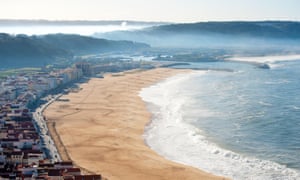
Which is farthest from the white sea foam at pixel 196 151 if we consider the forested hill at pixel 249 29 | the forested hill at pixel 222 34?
the forested hill at pixel 249 29

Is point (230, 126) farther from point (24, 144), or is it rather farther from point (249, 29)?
point (249, 29)

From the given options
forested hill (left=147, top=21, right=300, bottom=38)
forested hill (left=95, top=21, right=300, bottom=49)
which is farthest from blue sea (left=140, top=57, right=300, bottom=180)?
forested hill (left=147, top=21, right=300, bottom=38)

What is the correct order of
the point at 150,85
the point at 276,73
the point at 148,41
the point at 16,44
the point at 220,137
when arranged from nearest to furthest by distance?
the point at 220,137
the point at 150,85
the point at 276,73
the point at 16,44
the point at 148,41

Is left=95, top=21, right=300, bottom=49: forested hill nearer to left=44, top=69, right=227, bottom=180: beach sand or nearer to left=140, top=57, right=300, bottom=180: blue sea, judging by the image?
left=140, top=57, right=300, bottom=180: blue sea

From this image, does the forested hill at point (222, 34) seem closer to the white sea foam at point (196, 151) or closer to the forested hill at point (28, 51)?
the forested hill at point (28, 51)

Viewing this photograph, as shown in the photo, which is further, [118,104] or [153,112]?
[118,104]

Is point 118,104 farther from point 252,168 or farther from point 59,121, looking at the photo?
point 252,168

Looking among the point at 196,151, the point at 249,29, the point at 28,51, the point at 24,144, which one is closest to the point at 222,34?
the point at 249,29

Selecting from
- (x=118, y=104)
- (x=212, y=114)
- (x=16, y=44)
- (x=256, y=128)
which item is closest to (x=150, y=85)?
(x=118, y=104)
